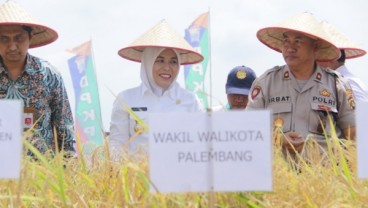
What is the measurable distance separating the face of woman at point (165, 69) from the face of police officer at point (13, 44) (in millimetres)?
467

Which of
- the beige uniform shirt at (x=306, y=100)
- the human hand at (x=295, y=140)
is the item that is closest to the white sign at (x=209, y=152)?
the human hand at (x=295, y=140)

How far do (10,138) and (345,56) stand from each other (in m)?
2.01

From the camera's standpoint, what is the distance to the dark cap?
2830mm

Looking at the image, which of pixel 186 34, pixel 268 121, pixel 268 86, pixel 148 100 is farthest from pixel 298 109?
pixel 186 34

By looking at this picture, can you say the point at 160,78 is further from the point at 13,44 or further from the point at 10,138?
the point at 10,138

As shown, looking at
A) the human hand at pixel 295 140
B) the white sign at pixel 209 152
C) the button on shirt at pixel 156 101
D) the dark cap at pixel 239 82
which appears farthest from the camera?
the dark cap at pixel 239 82

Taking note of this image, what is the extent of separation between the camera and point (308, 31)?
2.06 metres

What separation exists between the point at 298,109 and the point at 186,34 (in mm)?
3857

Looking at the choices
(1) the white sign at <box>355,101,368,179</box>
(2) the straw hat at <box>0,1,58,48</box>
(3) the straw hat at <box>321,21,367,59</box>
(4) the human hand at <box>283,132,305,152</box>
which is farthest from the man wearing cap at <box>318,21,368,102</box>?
(1) the white sign at <box>355,101,368,179</box>

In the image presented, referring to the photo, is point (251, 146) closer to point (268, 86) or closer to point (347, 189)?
point (347, 189)

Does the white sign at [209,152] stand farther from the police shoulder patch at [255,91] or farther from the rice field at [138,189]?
the police shoulder patch at [255,91]

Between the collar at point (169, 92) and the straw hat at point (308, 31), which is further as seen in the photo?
the collar at point (169, 92)

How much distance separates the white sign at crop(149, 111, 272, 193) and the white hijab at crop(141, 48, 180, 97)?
4.39 feet

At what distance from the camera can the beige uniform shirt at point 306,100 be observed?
6.62 ft
